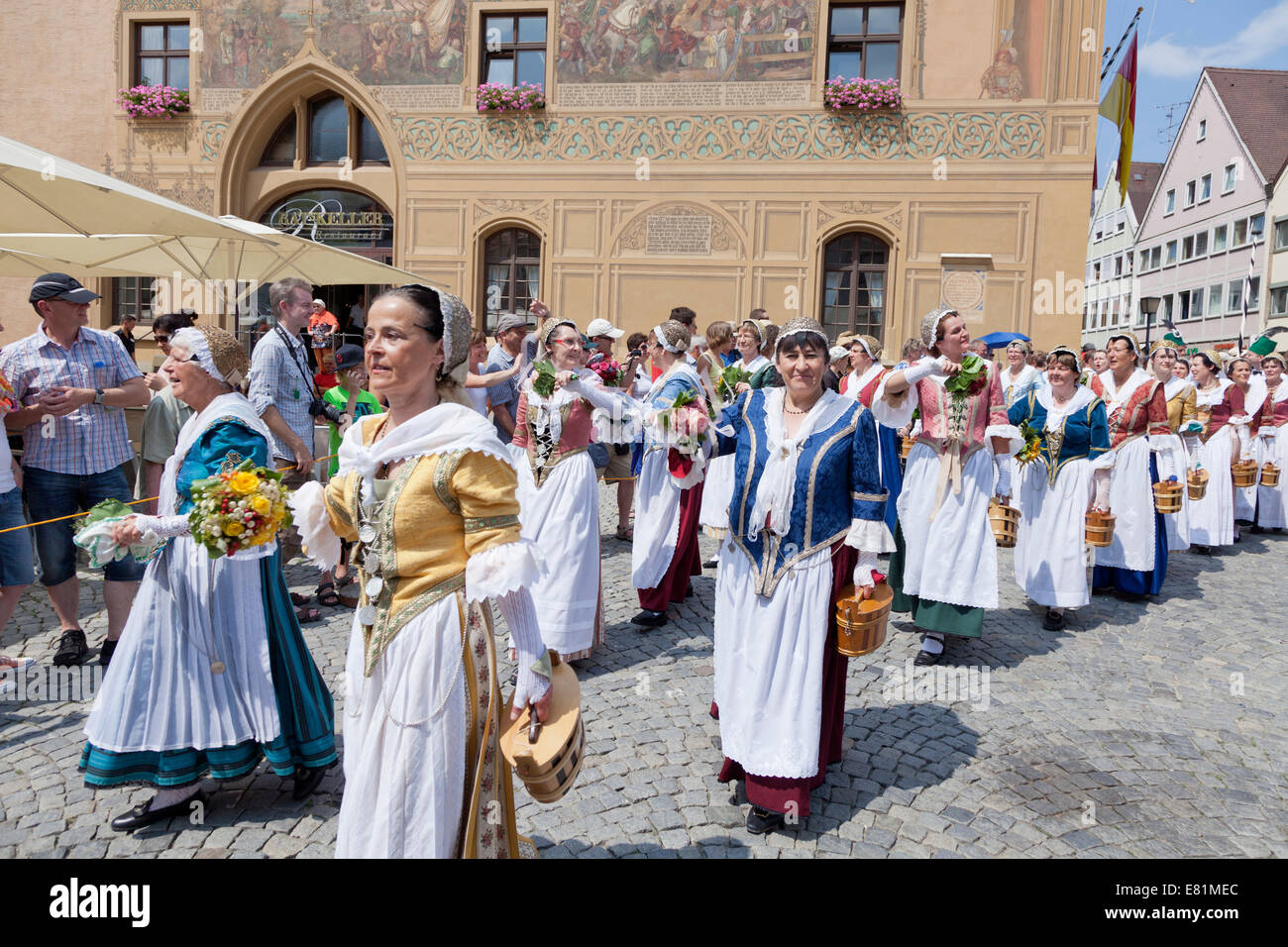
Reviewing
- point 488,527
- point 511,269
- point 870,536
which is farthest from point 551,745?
point 511,269

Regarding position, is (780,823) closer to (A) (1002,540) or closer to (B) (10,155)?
(A) (1002,540)

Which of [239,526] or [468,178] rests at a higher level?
[468,178]

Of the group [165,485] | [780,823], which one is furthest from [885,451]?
[165,485]

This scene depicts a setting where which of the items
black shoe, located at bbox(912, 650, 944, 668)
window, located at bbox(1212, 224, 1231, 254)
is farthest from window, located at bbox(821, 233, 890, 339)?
window, located at bbox(1212, 224, 1231, 254)

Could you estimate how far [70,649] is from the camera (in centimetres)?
540

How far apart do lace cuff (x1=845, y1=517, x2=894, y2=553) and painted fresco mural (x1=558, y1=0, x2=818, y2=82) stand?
48.6 feet

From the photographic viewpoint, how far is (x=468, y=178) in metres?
17.5

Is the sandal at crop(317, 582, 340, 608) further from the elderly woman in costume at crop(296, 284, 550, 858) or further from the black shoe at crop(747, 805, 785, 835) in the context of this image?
the elderly woman in costume at crop(296, 284, 550, 858)

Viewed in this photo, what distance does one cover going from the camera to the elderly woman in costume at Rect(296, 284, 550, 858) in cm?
239

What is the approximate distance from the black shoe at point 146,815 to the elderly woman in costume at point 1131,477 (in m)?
7.41

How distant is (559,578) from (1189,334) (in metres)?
50.9

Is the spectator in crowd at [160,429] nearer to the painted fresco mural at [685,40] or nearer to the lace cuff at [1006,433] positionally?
the lace cuff at [1006,433]

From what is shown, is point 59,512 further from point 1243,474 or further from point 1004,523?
point 1243,474
